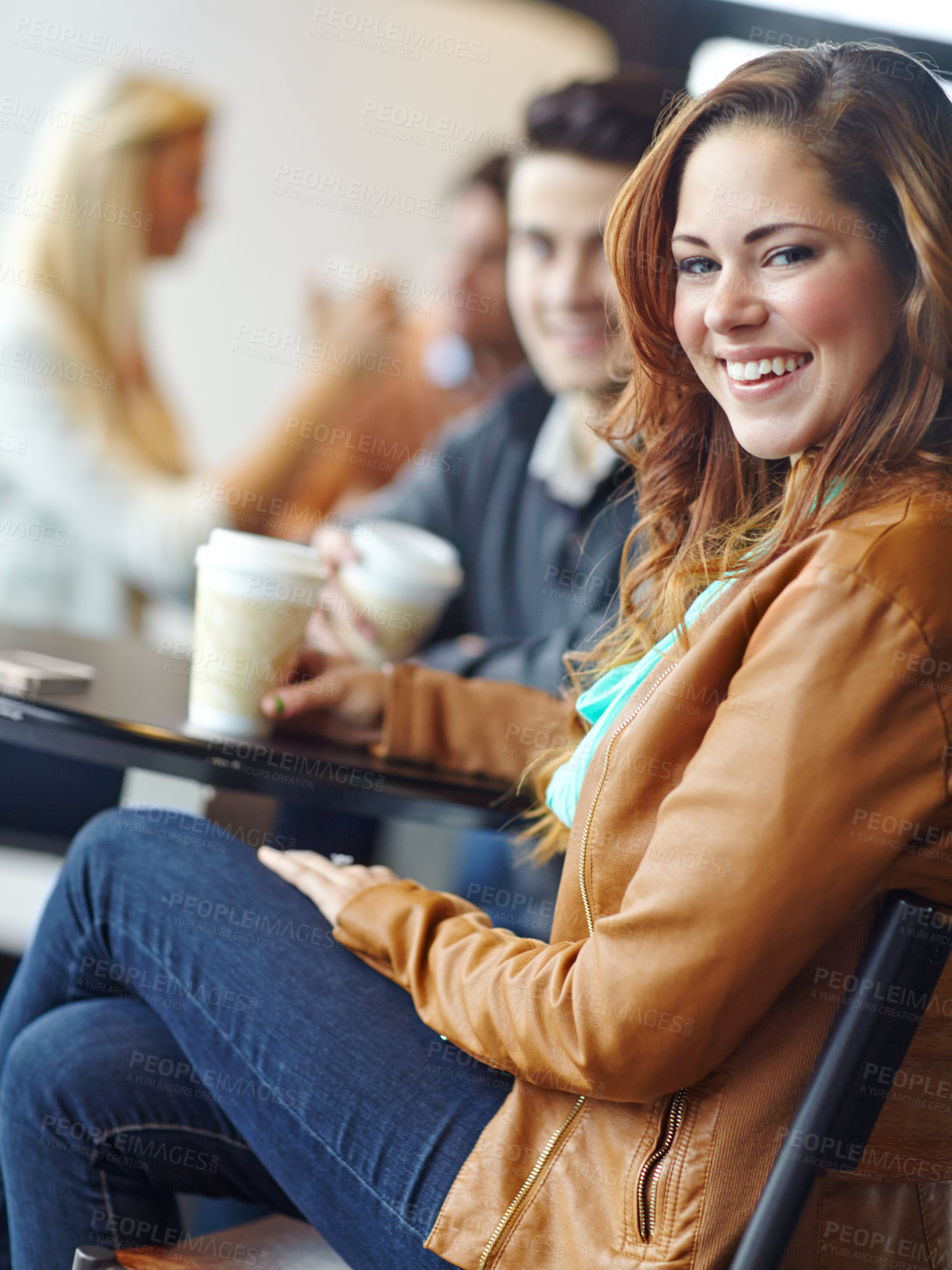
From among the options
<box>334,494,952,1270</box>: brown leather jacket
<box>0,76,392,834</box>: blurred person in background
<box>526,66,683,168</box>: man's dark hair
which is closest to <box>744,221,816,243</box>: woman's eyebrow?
<box>334,494,952,1270</box>: brown leather jacket

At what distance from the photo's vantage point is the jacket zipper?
27.7 inches

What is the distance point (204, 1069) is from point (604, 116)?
Answer: 5.92 ft

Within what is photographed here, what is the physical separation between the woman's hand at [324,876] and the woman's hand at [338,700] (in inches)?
11.3

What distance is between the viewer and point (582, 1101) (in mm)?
716

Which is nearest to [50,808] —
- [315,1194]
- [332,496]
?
[315,1194]

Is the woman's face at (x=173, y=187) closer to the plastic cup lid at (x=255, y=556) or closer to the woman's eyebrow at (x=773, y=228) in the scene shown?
the plastic cup lid at (x=255, y=556)

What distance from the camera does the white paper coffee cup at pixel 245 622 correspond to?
110 cm

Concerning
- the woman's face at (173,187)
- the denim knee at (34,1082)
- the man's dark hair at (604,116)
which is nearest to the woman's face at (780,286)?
the denim knee at (34,1082)

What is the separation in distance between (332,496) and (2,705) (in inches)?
89.4

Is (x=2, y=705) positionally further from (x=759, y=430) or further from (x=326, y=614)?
(x=759, y=430)

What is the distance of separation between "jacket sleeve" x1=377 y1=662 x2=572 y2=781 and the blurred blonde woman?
73.4 inches

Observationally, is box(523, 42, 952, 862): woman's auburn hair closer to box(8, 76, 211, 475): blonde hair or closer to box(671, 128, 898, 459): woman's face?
box(671, 128, 898, 459): woman's face

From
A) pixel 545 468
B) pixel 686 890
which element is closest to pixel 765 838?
pixel 686 890

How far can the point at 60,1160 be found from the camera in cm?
89
